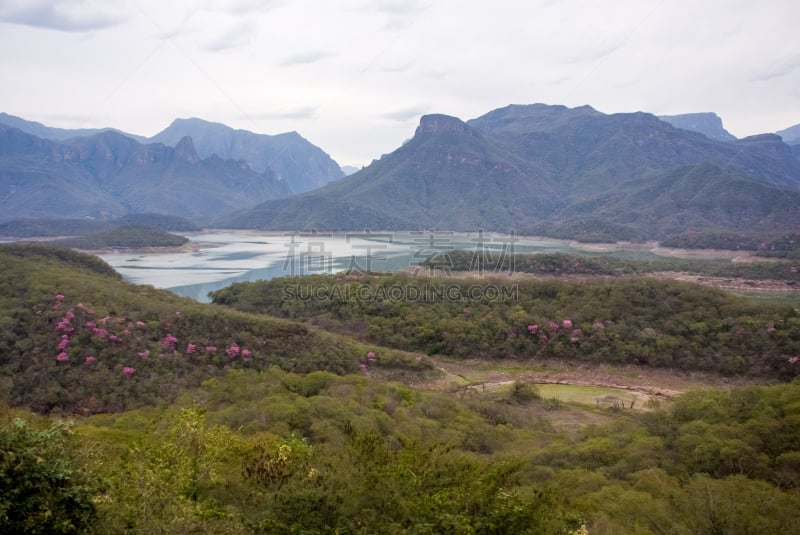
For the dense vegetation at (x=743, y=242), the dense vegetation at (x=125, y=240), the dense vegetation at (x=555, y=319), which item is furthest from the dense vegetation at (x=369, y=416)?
the dense vegetation at (x=125, y=240)

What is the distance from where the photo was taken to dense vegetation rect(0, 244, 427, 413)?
19.7m

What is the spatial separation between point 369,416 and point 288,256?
69.4 m

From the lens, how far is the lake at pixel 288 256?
6112 cm

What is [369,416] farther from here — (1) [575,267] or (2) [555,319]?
(1) [575,267]

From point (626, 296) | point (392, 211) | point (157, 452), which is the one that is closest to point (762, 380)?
Result: point (626, 296)

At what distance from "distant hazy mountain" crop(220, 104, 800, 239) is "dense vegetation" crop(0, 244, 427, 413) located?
280 ft

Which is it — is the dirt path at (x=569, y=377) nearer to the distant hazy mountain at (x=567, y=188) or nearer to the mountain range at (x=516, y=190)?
the distant hazy mountain at (x=567, y=188)

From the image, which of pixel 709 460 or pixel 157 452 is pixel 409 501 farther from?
pixel 709 460

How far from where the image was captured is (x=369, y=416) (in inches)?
653

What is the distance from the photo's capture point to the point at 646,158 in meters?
176

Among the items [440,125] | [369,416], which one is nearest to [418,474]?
[369,416]

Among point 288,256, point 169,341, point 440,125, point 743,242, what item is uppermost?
point 440,125

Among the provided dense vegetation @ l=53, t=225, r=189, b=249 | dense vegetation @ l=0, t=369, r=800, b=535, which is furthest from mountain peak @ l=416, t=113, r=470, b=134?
dense vegetation @ l=0, t=369, r=800, b=535

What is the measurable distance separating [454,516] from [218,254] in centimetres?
8660
